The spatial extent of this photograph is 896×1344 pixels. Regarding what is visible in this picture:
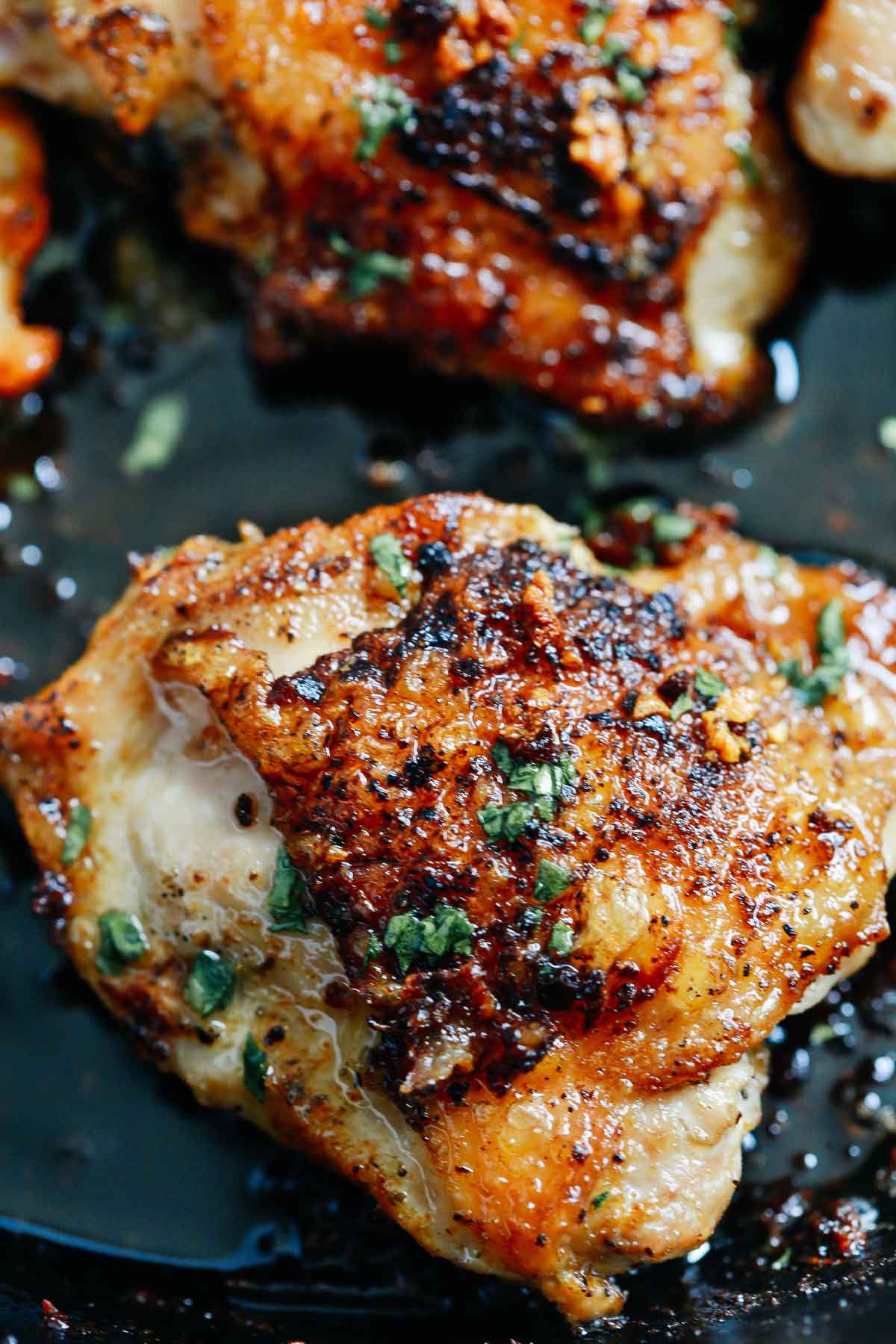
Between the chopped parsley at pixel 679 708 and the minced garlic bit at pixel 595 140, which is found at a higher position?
the minced garlic bit at pixel 595 140

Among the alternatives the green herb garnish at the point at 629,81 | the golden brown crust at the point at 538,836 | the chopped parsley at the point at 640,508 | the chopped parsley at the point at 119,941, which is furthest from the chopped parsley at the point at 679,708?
the green herb garnish at the point at 629,81

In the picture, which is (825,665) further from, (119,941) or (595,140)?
(119,941)

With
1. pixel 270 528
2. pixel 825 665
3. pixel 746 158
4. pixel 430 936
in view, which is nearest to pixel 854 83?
pixel 746 158

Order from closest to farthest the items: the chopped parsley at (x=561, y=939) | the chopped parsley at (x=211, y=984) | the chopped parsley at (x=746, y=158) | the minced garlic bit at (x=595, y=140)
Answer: the chopped parsley at (x=561, y=939) < the chopped parsley at (x=211, y=984) < the minced garlic bit at (x=595, y=140) < the chopped parsley at (x=746, y=158)

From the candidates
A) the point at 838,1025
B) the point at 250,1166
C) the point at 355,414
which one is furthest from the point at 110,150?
the point at 838,1025

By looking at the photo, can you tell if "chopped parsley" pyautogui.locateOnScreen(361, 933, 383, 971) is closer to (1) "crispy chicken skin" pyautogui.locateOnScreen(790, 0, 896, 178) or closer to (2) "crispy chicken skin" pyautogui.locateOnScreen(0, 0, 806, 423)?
(2) "crispy chicken skin" pyautogui.locateOnScreen(0, 0, 806, 423)

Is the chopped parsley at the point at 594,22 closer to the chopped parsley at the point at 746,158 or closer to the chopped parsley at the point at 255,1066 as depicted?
the chopped parsley at the point at 746,158

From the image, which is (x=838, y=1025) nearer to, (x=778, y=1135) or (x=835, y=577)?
(x=778, y=1135)
